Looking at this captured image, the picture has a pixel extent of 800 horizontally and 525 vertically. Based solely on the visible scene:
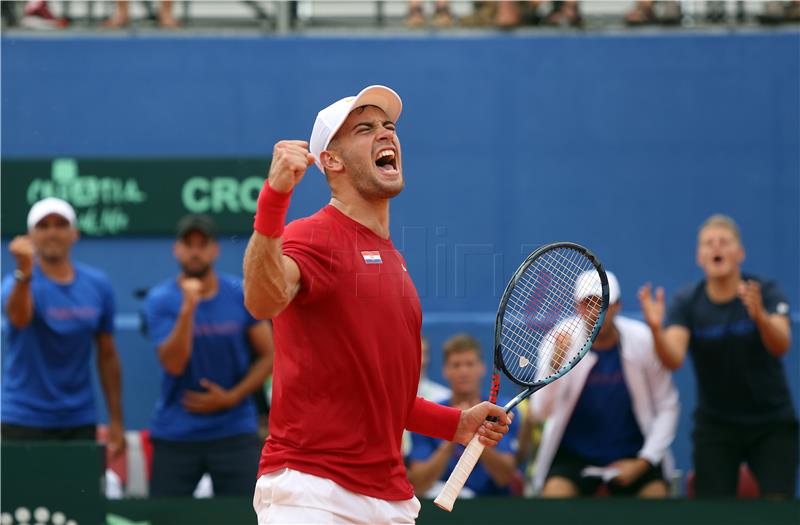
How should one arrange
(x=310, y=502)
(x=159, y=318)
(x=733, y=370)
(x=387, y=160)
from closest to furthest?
1. (x=310, y=502)
2. (x=387, y=160)
3. (x=733, y=370)
4. (x=159, y=318)

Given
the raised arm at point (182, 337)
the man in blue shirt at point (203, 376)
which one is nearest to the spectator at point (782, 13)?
the man in blue shirt at point (203, 376)

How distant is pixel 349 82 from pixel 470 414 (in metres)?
4.55

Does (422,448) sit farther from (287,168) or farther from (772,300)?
(287,168)

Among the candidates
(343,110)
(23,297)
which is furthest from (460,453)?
(343,110)

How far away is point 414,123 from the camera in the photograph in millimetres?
7949

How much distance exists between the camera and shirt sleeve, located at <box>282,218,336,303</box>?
3229 millimetres

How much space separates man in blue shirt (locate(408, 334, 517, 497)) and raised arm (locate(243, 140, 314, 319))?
3.06 metres

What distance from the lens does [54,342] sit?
6.38 metres

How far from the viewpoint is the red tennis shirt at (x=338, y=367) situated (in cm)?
330

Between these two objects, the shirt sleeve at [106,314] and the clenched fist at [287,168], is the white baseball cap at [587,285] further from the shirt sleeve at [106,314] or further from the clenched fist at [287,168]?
the shirt sleeve at [106,314]

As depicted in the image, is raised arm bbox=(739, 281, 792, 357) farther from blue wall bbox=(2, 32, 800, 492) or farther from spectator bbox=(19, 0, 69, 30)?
spectator bbox=(19, 0, 69, 30)

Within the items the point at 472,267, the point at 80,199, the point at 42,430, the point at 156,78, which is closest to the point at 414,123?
the point at 156,78

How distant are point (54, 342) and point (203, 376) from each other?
0.78 meters

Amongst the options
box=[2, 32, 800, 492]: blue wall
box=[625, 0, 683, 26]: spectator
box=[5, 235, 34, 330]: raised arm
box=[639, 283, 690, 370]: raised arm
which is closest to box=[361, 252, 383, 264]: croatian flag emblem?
box=[639, 283, 690, 370]: raised arm
